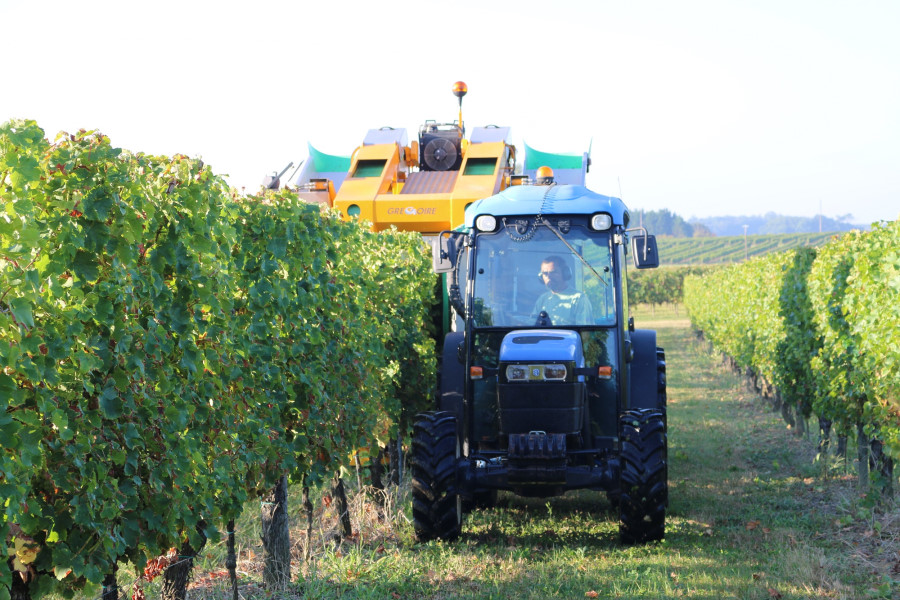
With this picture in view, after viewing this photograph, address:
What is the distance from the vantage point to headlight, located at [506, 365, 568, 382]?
21.5 feet

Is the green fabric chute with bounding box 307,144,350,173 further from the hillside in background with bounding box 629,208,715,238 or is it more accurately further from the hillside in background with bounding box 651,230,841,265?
the hillside in background with bounding box 629,208,715,238

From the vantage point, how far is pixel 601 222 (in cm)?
697

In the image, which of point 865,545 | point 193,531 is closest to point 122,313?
point 193,531

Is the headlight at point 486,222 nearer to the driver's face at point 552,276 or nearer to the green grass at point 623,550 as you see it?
the driver's face at point 552,276

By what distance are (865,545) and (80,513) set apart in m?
5.75

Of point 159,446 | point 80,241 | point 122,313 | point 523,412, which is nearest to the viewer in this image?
point 80,241

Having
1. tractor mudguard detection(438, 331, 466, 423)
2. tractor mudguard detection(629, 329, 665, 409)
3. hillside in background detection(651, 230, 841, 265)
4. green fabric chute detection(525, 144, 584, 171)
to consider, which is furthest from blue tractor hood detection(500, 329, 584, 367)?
hillside in background detection(651, 230, 841, 265)

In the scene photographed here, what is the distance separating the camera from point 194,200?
13.6 ft

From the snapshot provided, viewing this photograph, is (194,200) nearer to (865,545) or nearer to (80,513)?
(80,513)

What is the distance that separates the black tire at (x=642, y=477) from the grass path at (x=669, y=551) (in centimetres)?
18

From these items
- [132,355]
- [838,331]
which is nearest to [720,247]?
[838,331]

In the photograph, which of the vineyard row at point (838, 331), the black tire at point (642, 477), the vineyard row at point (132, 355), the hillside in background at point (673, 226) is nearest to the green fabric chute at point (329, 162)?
the vineyard row at point (132, 355)

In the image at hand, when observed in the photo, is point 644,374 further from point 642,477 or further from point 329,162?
point 329,162

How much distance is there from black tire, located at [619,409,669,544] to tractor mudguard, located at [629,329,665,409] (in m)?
0.72
